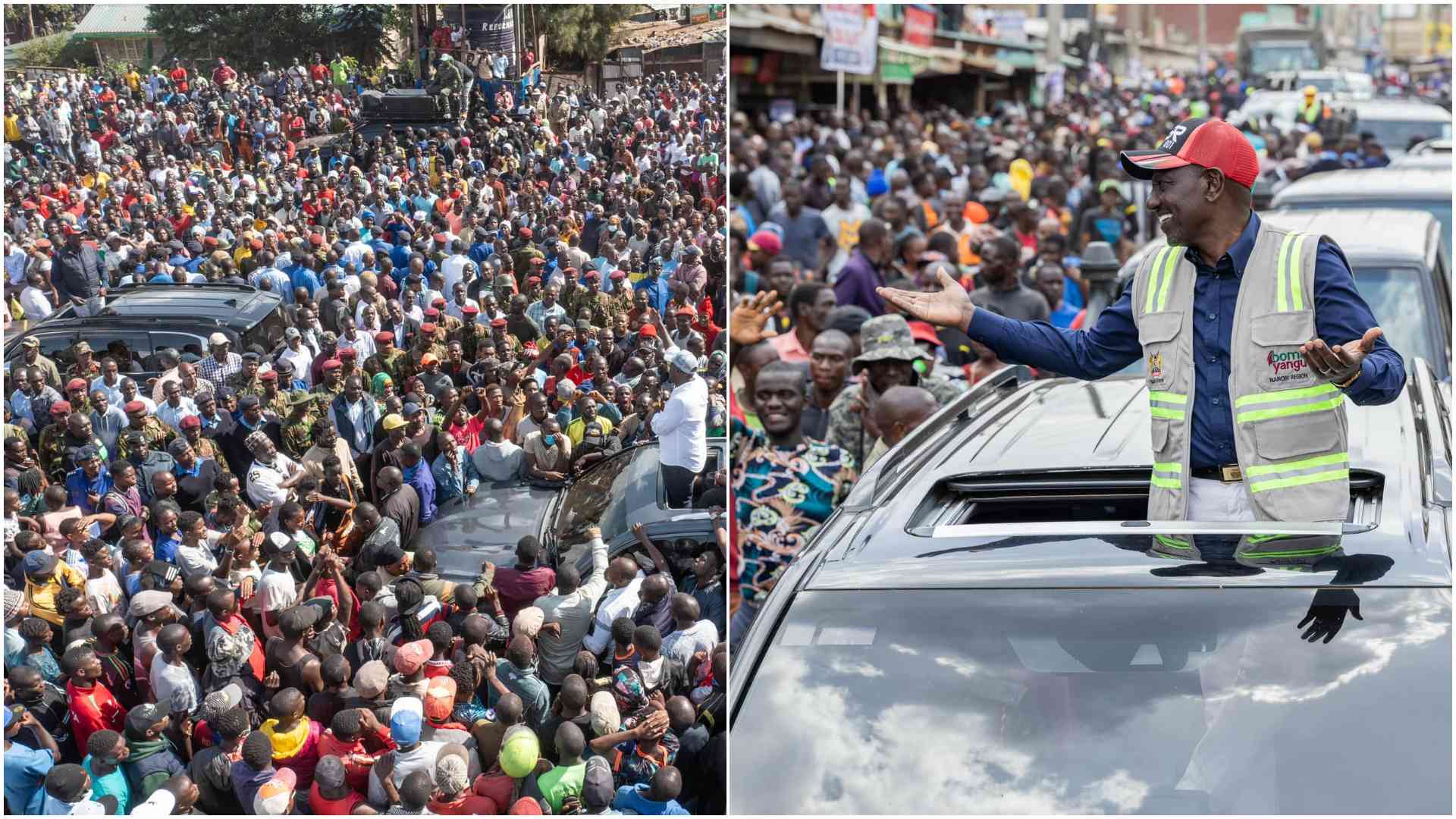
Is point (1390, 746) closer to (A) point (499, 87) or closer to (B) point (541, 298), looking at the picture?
(B) point (541, 298)

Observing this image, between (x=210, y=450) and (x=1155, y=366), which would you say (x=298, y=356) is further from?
(x=1155, y=366)

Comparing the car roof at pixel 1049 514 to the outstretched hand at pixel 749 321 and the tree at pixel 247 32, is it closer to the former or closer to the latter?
the outstretched hand at pixel 749 321

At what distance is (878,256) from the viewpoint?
9.62 metres

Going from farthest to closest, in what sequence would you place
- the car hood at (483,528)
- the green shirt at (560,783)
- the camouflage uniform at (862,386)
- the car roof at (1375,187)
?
the car roof at (1375,187), the camouflage uniform at (862,386), the car hood at (483,528), the green shirt at (560,783)

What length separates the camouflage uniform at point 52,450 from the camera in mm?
4121

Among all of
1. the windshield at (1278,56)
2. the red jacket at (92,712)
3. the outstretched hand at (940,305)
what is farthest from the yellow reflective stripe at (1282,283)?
the windshield at (1278,56)

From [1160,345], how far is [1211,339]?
12 cm

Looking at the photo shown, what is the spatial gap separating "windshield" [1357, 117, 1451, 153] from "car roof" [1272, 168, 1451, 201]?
12.9 metres

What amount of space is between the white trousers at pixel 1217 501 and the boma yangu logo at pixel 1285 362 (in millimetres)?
293

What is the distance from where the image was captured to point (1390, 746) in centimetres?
272

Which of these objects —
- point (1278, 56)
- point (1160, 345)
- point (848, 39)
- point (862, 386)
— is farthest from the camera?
point (1278, 56)

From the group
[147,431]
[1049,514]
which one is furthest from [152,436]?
[1049,514]

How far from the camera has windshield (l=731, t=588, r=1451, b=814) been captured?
9.01ft

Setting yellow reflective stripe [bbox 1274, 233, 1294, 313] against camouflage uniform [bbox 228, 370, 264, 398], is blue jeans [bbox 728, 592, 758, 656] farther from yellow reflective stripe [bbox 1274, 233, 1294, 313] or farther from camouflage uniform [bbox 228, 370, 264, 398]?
yellow reflective stripe [bbox 1274, 233, 1294, 313]
